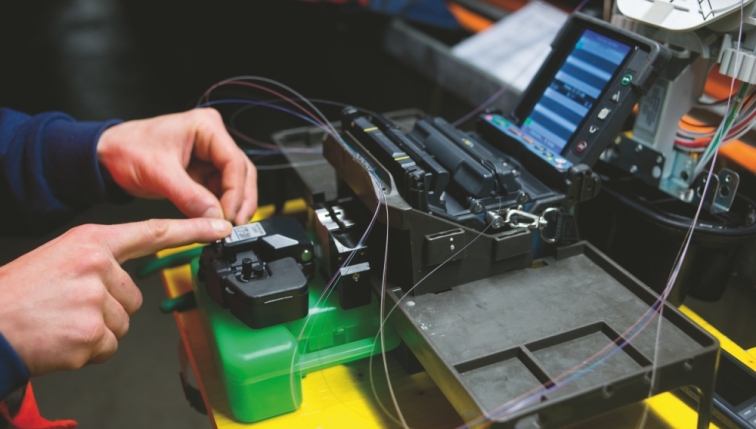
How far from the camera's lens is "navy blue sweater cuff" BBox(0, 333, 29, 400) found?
723 millimetres

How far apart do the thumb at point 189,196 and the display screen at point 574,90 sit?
0.59m

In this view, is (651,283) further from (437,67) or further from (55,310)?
(437,67)

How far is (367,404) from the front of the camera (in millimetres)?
889

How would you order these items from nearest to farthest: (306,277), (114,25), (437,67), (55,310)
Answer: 1. (55,310)
2. (306,277)
3. (437,67)
4. (114,25)

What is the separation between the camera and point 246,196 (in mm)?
1136

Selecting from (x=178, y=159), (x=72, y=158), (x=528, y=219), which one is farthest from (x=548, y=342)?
(x=72, y=158)

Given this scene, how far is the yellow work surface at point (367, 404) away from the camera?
2.82ft

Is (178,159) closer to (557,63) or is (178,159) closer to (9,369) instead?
(9,369)

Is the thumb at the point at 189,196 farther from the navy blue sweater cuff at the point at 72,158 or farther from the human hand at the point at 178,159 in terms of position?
the navy blue sweater cuff at the point at 72,158

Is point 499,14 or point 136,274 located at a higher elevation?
point 499,14

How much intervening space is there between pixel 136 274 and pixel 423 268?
0.52 metres

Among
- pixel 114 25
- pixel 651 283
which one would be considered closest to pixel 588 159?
pixel 651 283

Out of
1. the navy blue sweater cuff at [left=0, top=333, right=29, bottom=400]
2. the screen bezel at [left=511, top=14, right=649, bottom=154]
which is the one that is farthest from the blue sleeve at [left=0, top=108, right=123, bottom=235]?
the screen bezel at [left=511, top=14, right=649, bottom=154]

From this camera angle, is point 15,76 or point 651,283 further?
point 15,76
